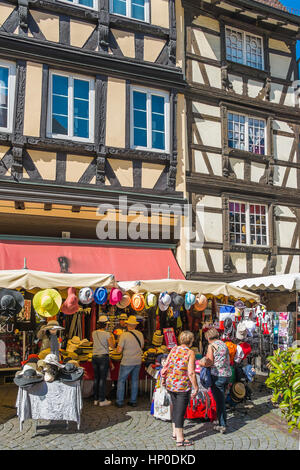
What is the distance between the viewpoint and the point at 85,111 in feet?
32.1

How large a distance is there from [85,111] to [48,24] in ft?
7.00

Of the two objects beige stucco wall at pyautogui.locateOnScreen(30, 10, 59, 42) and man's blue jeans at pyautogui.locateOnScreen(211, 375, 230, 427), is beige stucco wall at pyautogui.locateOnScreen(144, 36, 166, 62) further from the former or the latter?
man's blue jeans at pyautogui.locateOnScreen(211, 375, 230, 427)

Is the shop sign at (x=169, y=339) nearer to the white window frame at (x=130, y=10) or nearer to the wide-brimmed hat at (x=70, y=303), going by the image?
the wide-brimmed hat at (x=70, y=303)

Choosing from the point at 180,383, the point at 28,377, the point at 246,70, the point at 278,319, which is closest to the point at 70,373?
the point at 28,377

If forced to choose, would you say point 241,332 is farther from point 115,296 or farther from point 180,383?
point 180,383

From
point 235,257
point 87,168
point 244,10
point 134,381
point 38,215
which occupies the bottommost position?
point 134,381

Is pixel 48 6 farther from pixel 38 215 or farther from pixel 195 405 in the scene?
pixel 195 405

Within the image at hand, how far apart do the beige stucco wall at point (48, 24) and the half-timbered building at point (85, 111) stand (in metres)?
0.02

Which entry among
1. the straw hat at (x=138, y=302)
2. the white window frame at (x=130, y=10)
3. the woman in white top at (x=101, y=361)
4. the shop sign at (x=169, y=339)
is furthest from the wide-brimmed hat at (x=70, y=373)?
the white window frame at (x=130, y=10)

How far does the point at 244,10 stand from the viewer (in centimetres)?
1187

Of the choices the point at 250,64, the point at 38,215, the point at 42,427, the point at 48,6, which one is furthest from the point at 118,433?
the point at 250,64

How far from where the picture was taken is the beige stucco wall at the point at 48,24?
9.41 m

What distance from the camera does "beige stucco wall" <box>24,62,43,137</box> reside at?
9.07m
